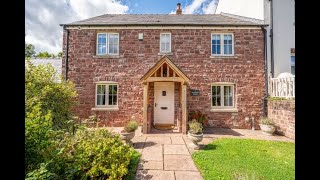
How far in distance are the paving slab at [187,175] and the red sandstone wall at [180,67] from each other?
6.15 meters

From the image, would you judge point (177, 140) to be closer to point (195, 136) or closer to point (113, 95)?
point (195, 136)

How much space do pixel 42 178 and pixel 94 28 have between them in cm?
1041

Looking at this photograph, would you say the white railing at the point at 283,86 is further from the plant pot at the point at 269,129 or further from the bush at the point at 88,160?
the bush at the point at 88,160

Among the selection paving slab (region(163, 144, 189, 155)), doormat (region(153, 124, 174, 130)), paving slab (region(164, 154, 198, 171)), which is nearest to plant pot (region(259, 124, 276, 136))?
doormat (region(153, 124, 174, 130))

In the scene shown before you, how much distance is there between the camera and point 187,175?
5.22m

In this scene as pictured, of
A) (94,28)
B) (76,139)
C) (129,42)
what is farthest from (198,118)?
(94,28)

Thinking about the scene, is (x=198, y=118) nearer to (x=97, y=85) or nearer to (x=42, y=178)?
(x=97, y=85)

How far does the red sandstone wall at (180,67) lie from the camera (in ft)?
37.0

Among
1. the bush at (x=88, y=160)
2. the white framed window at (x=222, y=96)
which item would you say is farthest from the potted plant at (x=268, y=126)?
the bush at (x=88, y=160)

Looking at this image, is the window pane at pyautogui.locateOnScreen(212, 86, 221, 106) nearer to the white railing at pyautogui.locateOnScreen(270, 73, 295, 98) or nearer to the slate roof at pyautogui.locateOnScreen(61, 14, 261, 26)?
the white railing at pyautogui.locateOnScreen(270, 73, 295, 98)
